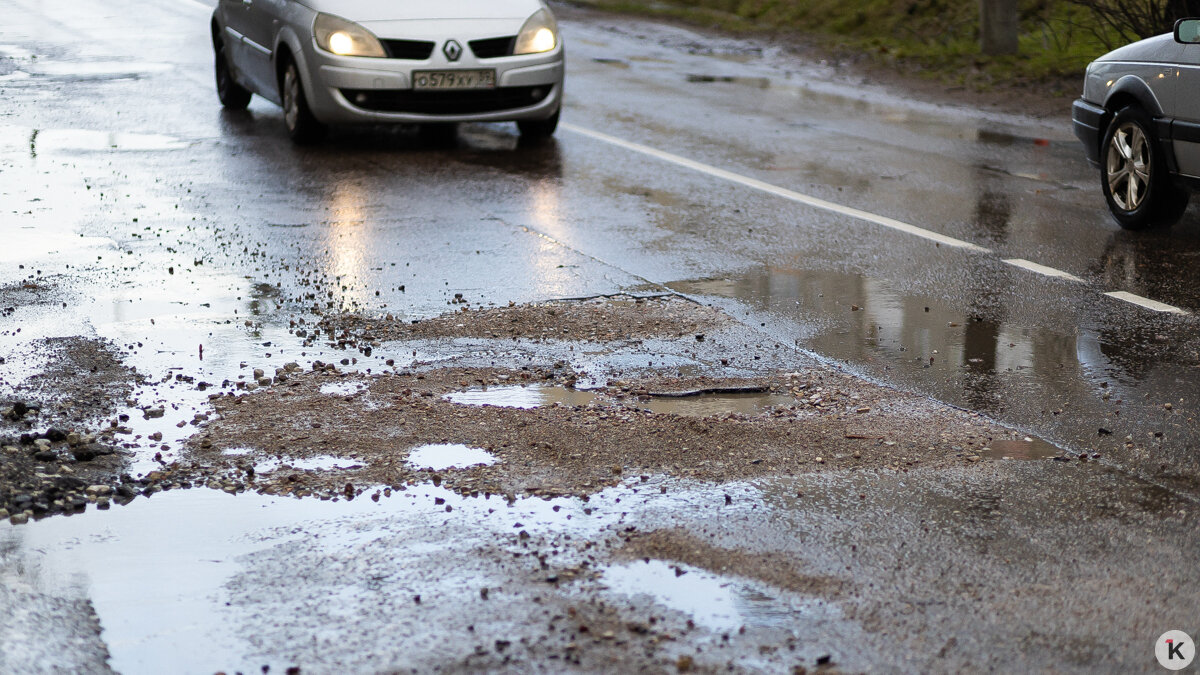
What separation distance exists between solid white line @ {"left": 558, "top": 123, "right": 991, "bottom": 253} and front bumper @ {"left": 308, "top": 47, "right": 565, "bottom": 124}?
729 millimetres

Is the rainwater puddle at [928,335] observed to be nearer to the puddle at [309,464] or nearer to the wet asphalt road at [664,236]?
the wet asphalt road at [664,236]

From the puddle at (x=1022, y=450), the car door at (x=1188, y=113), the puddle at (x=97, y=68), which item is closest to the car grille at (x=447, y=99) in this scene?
the car door at (x=1188, y=113)

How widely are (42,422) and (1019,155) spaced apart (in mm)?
A: 8686


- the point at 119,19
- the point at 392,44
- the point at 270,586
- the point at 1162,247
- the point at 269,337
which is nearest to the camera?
the point at 270,586

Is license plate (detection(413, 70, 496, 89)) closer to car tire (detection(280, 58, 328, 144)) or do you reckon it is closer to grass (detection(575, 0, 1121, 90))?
car tire (detection(280, 58, 328, 144))

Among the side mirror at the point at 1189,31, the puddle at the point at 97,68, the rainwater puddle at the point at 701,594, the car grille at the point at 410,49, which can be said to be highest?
the side mirror at the point at 1189,31

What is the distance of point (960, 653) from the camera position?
3.67 meters

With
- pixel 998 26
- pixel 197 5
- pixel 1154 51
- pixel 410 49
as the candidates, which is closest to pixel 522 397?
pixel 1154 51

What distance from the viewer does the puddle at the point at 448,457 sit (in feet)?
16.5

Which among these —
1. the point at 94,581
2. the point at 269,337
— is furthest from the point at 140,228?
the point at 94,581

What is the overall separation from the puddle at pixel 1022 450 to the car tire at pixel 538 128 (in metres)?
7.79

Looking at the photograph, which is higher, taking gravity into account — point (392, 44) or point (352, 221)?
point (392, 44)

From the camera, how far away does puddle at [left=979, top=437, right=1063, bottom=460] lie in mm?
5133

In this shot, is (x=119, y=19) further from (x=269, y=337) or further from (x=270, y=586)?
(x=270, y=586)
